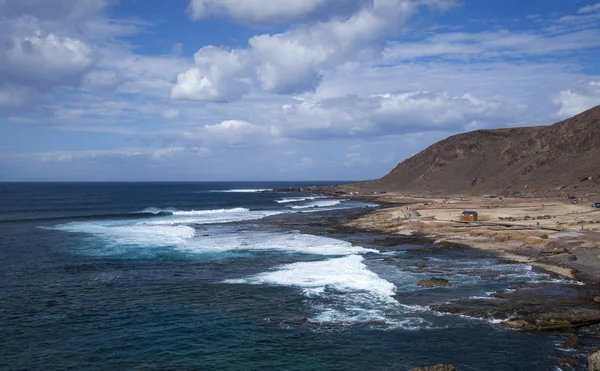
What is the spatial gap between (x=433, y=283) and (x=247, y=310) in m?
11.0

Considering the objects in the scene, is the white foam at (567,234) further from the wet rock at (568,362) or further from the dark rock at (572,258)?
the wet rock at (568,362)

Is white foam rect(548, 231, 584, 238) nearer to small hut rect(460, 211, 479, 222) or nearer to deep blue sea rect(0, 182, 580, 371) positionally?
deep blue sea rect(0, 182, 580, 371)

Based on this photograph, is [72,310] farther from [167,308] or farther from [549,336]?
[549,336]

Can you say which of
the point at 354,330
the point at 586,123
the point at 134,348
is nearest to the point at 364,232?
the point at 354,330

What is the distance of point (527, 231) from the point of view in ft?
138

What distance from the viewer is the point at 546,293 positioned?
24578 millimetres

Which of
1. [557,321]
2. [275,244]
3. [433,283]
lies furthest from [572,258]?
[275,244]

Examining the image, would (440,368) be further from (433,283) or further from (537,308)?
(433,283)

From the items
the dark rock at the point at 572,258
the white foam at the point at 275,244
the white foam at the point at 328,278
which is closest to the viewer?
the white foam at the point at 328,278

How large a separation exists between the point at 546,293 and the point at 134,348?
20.0 metres

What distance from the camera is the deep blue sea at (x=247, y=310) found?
17828 mm

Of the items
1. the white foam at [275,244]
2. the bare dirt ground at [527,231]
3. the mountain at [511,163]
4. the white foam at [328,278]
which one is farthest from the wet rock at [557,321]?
the mountain at [511,163]

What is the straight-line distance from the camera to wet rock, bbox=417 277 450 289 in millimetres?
27297

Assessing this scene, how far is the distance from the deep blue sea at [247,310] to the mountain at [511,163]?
65734mm
